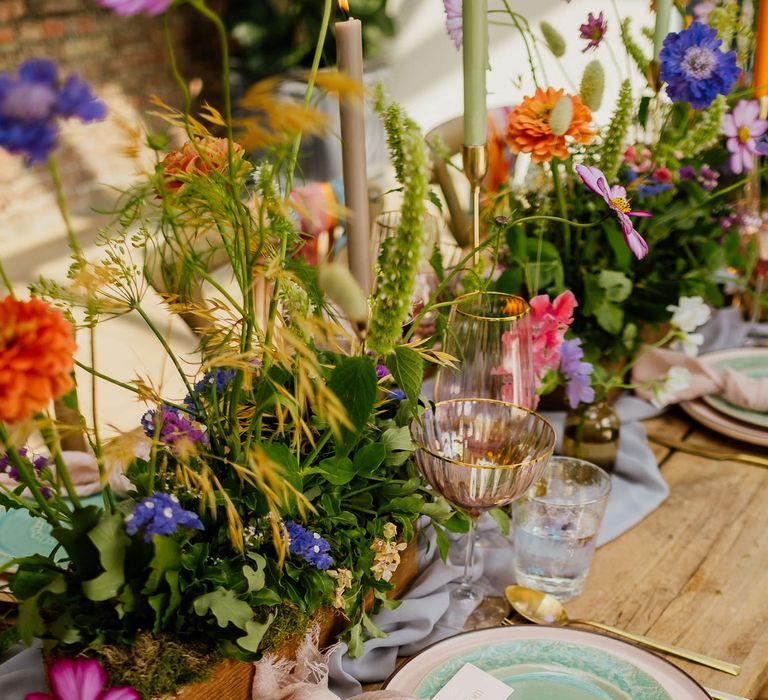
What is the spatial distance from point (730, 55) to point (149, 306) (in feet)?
7.39

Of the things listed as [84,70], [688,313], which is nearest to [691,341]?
[688,313]

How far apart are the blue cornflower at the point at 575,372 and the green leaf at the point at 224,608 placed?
505 mm

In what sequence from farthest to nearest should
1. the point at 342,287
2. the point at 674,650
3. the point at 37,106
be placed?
Answer: the point at 674,650 < the point at 342,287 < the point at 37,106

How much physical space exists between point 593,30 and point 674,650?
71cm

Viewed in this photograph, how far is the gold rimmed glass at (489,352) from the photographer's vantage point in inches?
32.9

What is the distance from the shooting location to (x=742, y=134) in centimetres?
113

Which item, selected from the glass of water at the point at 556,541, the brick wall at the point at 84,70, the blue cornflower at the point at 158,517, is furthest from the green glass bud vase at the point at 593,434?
the brick wall at the point at 84,70

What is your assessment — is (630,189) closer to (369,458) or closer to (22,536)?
(369,458)

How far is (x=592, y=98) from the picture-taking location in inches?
36.6

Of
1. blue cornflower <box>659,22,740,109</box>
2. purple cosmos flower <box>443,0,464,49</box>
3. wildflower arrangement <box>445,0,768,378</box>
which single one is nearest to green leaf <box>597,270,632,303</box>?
A: wildflower arrangement <box>445,0,768,378</box>

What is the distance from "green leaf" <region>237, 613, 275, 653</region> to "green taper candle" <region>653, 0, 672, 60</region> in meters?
0.84

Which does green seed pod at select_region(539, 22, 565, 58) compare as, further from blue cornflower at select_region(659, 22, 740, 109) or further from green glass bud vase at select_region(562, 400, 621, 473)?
green glass bud vase at select_region(562, 400, 621, 473)

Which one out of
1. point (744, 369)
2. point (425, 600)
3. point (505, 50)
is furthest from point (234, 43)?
point (425, 600)

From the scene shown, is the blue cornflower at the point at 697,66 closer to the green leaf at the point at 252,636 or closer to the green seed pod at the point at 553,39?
the green seed pod at the point at 553,39
